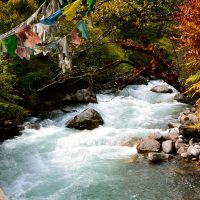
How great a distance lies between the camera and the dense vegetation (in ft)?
24.1

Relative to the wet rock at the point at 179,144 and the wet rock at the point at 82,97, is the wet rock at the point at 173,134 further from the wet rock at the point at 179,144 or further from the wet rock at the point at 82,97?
the wet rock at the point at 82,97

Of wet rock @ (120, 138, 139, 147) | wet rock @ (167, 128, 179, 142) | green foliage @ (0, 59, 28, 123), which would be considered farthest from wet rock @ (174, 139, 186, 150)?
green foliage @ (0, 59, 28, 123)

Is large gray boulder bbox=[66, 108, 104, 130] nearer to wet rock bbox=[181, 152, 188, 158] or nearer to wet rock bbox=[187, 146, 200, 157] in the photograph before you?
wet rock bbox=[181, 152, 188, 158]

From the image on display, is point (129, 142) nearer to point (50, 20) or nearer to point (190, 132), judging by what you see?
point (190, 132)

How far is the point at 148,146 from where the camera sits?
12531 mm

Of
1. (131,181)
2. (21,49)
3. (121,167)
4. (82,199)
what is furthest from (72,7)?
(121,167)

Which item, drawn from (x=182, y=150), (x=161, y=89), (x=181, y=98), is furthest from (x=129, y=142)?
(x=161, y=89)

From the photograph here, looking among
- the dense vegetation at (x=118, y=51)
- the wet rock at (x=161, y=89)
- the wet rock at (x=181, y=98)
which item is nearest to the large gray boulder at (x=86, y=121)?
the dense vegetation at (x=118, y=51)

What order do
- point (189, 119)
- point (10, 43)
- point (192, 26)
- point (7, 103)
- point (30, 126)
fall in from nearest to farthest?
point (10, 43)
point (192, 26)
point (7, 103)
point (189, 119)
point (30, 126)

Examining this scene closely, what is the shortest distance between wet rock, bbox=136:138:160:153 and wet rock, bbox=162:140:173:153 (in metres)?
0.20

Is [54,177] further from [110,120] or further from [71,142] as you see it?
[110,120]

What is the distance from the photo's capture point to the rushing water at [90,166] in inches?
390

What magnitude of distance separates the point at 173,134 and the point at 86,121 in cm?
380

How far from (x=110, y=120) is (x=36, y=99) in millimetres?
3827
